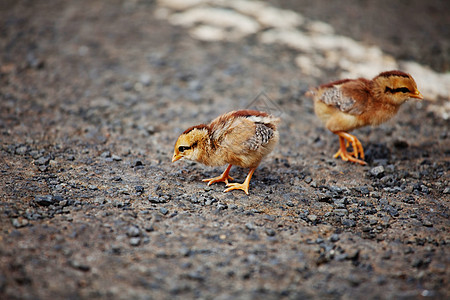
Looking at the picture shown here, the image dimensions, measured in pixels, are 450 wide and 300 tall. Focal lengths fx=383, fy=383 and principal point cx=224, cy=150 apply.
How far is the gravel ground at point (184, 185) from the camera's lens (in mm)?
3352

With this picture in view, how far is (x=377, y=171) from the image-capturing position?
16.9ft

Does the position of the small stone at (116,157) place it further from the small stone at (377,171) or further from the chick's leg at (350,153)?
the small stone at (377,171)

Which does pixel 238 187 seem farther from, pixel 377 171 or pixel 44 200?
pixel 44 200

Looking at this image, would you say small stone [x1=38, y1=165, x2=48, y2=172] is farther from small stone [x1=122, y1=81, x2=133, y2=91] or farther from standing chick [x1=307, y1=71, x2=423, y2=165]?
standing chick [x1=307, y1=71, x2=423, y2=165]

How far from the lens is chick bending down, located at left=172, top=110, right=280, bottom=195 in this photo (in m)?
4.58

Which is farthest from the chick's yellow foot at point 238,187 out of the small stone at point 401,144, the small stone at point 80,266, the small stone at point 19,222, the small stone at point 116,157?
the small stone at point 401,144

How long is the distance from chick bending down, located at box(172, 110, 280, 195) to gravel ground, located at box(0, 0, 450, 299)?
0.41m

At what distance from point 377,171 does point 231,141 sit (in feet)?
6.88

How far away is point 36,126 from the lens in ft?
19.5

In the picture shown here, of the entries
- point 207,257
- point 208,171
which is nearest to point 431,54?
point 208,171

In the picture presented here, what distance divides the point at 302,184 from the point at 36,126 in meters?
4.14

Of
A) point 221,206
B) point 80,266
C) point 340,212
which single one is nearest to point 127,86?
point 221,206

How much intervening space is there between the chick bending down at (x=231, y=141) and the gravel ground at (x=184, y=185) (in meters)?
0.41

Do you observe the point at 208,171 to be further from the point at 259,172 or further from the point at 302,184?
the point at 302,184
